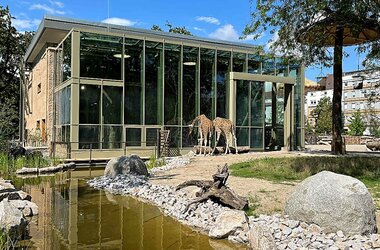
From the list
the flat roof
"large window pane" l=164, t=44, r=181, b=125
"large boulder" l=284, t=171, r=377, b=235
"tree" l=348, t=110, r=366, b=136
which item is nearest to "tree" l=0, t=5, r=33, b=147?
the flat roof

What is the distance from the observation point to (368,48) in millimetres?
11992

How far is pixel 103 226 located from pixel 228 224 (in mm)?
2086

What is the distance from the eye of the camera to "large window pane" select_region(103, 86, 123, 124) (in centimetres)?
1736

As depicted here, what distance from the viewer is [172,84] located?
1928 centimetres

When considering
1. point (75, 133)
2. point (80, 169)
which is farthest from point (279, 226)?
point (75, 133)

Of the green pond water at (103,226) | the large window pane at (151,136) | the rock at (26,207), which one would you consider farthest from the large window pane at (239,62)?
the rock at (26,207)

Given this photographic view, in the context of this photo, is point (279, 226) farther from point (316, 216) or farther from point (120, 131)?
point (120, 131)

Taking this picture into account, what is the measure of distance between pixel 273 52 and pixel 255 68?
1012 cm

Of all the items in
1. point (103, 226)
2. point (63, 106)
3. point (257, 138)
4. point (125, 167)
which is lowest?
point (103, 226)

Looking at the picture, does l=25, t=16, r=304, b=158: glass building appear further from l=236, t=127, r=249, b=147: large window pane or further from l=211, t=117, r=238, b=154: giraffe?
l=211, t=117, r=238, b=154: giraffe

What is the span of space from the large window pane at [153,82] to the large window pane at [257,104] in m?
5.10

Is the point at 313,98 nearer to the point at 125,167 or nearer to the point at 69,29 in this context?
the point at 69,29

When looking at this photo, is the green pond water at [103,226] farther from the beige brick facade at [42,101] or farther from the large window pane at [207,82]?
the beige brick facade at [42,101]

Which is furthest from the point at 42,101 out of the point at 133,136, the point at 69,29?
the point at 133,136
